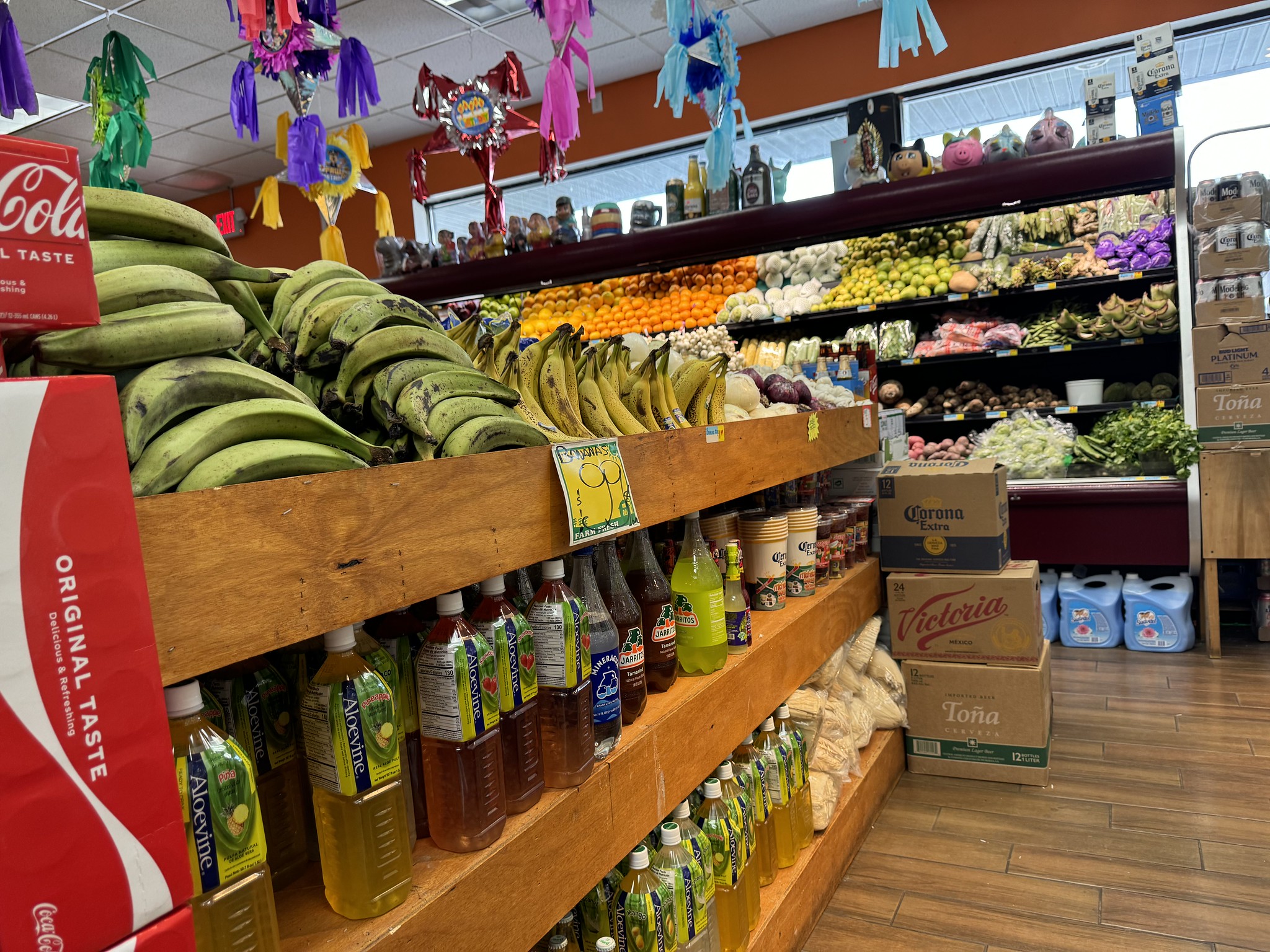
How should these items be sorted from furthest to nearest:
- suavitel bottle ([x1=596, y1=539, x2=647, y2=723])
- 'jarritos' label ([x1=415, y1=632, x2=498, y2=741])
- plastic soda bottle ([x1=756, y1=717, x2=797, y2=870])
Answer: plastic soda bottle ([x1=756, y1=717, x2=797, y2=870])
suavitel bottle ([x1=596, y1=539, x2=647, y2=723])
'jarritos' label ([x1=415, y1=632, x2=498, y2=741])

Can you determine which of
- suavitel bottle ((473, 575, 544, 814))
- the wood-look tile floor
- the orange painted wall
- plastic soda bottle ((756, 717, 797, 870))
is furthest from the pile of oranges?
suavitel bottle ((473, 575, 544, 814))

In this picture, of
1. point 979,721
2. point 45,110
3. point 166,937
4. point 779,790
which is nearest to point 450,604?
point 166,937

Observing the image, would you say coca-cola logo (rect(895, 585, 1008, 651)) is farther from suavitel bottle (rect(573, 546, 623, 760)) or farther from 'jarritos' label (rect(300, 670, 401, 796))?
'jarritos' label (rect(300, 670, 401, 796))

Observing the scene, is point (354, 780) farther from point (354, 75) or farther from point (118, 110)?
point (118, 110)

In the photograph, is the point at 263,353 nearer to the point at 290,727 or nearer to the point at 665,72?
the point at 290,727

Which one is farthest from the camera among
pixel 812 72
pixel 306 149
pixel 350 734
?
pixel 812 72

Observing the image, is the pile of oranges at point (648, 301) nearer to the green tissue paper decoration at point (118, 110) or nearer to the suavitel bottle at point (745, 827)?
the green tissue paper decoration at point (118, 110)

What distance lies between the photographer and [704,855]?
1592 millimetres

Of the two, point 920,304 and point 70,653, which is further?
point 920,304

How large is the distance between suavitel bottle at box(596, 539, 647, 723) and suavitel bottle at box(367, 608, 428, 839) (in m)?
0.39

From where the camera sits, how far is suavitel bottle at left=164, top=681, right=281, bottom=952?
0.73 metres

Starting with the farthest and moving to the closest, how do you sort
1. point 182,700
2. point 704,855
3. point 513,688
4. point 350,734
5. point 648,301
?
point 648,301 < point 704,855 < point 513,688 < point 350,734 < point 182,700

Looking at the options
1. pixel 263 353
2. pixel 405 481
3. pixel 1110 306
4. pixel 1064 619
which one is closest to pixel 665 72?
pixel 263 353

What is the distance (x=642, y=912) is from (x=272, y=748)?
0.73 metres
